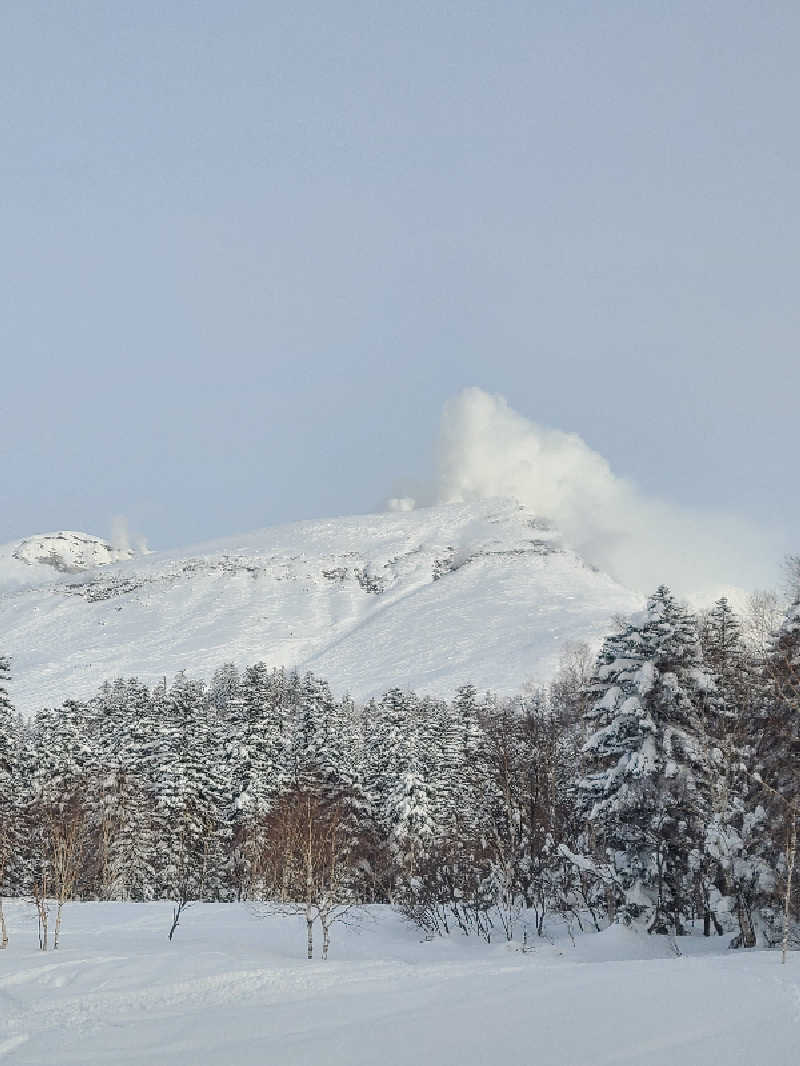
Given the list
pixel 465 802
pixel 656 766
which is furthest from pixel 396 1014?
pixel 465 802

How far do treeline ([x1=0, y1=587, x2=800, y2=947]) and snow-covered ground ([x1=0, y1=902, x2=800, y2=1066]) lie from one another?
4802 millimetres

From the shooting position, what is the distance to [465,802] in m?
45.4

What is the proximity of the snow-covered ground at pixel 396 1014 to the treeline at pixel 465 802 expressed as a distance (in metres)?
4.80

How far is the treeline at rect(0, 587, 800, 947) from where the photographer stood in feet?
74.5

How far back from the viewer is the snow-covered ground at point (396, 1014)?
7.89 meters

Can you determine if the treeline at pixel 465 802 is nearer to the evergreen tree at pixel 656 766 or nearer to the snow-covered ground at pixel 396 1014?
the evergreen tree at pixel 656 766

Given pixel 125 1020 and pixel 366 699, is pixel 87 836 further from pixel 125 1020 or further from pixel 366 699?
pixel 366 699

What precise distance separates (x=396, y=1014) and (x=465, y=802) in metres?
37.4

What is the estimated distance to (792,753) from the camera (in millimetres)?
21391

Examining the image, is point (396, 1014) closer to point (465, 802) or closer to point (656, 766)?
point (656, 766)

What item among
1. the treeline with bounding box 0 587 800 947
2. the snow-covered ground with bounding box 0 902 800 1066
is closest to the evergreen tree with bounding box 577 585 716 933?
the treeline with bounding box 0 587 800 947

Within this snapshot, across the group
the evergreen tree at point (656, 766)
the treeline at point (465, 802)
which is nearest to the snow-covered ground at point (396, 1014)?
the treeline at point (465, 802)

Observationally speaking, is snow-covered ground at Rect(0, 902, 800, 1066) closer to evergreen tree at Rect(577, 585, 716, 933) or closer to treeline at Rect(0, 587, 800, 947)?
treeline at Rect(0, 587, 800, 947)

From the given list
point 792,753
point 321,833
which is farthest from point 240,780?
point 792,753
